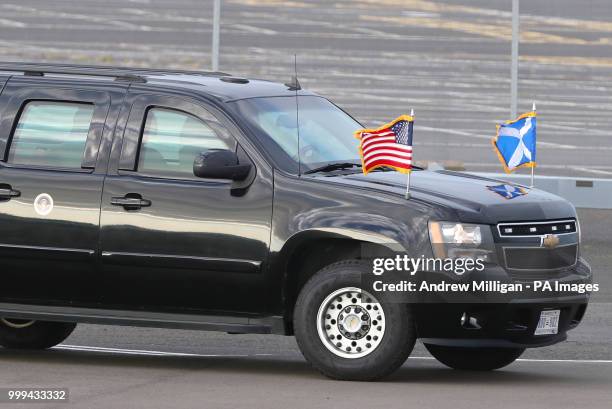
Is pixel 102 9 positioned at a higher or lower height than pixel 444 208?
higher

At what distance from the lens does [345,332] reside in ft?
32.1

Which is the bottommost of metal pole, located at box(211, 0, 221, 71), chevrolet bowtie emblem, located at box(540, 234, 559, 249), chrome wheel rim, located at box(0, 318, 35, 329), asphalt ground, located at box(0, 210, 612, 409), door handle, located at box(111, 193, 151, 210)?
asphalt ground, located at box(0, 210, 612, 409)

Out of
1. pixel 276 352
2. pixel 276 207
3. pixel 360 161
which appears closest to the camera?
pixel 276 207

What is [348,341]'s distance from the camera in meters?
9.77

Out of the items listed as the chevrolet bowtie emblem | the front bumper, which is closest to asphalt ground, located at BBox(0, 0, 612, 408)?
the chevrolet bowtie emblem

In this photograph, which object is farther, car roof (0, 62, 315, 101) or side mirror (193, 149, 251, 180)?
car roof (0, 62, 315, 101)

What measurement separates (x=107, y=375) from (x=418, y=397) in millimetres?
1989

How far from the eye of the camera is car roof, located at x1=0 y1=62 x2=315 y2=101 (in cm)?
1052

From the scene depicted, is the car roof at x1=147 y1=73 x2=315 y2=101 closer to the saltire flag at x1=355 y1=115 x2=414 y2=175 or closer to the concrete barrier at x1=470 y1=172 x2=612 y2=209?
the saltire flag at x1=355 y1=115 x2=414 y2=175

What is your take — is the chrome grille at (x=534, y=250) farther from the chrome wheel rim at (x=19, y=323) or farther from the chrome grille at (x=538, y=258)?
the chrome wheel rim at (x=19, y=323)

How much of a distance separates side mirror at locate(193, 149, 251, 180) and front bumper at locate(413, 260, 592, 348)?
1.33 m

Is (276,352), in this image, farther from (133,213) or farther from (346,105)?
(346,105)

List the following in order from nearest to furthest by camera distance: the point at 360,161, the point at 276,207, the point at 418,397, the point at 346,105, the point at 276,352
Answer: the point at 418,397, the point at 276,207, the point at 360,161, the point at 276,352, the point at 346,105

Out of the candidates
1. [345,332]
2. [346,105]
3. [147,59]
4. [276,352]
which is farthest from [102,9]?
[345,332]
